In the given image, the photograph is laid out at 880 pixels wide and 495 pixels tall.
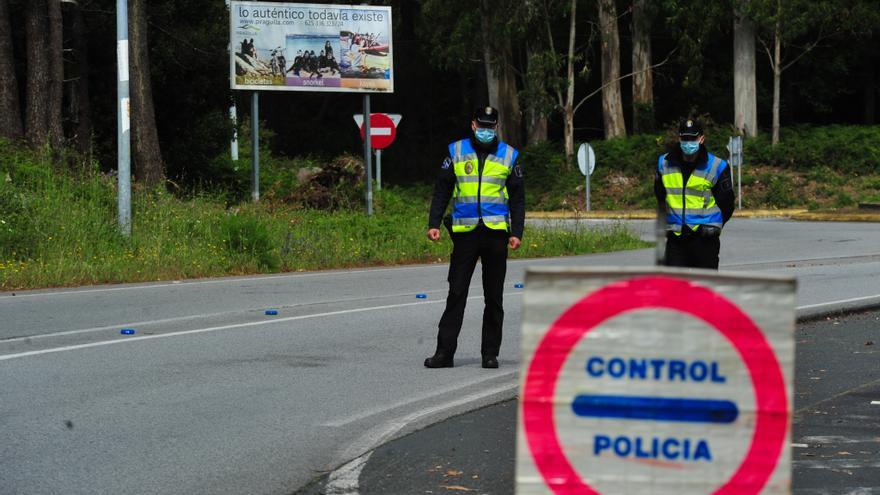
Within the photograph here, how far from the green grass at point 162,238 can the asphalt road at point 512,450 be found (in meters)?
10.5

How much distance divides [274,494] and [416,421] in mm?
1909

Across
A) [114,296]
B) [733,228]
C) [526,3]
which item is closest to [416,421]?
[114,296]

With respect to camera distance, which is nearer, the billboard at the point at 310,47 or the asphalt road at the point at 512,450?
the asphalt road at the point at 512,450

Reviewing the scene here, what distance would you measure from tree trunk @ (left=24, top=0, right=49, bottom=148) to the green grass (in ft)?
9.48

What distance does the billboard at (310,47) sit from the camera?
29734 mm

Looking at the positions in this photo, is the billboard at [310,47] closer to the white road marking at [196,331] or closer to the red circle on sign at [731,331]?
the white road marking at [196,331]

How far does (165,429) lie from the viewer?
8148 millimetres

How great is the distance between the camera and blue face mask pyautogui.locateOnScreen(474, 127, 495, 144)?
10.1m

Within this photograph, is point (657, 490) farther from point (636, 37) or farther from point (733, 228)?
point (636, 37)

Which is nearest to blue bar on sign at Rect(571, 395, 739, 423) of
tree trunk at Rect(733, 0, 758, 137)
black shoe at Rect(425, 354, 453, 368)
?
black shoe at Rect(425, 354, 453, 368)

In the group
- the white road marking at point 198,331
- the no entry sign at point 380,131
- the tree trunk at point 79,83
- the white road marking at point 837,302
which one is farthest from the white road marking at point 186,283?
the tree trunk at point 79,83

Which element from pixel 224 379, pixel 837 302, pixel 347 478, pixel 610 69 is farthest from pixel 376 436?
pixel 610 69

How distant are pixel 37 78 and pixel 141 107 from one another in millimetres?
2007

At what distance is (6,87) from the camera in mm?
27234
